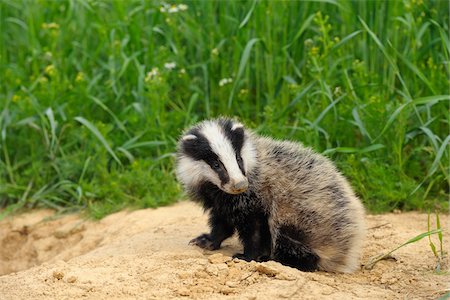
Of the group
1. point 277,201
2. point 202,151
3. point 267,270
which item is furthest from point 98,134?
point 267,270

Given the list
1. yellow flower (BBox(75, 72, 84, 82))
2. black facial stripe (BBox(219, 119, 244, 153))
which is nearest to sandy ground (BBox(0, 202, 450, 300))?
black facial stripe (BBox(219, 119, 244, 153))

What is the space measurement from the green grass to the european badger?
1138 mm

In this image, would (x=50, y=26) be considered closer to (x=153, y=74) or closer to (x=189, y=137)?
(x=153, y=74)

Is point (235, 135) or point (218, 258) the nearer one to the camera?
point (218, 258)

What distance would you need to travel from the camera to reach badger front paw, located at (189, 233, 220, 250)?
4879mm

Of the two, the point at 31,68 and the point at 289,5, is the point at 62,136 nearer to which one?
the point at 31,68

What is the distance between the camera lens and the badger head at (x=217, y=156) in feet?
14.7

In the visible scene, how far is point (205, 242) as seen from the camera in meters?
4.90

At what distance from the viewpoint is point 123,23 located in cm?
730

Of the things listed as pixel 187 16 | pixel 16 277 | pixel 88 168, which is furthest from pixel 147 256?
pixel 187 16

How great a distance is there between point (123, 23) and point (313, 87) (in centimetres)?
196

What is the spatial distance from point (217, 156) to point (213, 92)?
2505mm

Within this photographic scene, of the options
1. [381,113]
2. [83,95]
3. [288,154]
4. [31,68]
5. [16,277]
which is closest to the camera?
[16,277]

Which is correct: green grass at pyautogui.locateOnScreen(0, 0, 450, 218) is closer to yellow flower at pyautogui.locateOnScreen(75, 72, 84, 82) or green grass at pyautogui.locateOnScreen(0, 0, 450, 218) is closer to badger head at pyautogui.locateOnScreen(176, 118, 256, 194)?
yellow flower at pyautogui.locateOnScreen(75, 72, 84, 82)
